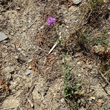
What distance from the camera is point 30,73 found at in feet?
9.28

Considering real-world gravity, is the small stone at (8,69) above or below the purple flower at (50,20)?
below

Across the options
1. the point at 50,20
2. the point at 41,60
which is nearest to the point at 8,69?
the point at 41,60

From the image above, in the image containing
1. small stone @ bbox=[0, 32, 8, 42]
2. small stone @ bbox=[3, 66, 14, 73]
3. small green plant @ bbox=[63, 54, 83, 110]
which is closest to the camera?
small green plant @ bbox=[63, 54, 83, 110]

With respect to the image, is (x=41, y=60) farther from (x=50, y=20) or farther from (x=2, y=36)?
(x=2, y=36)

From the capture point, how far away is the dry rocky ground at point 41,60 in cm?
265

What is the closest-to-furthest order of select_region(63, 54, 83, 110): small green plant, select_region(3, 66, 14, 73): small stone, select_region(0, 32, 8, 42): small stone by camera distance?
select_region(63, 54, 83, 110): small green plant
select_region(3, 66, 14, 73): small stone
select_region(0, 32, 8, 42): small stone

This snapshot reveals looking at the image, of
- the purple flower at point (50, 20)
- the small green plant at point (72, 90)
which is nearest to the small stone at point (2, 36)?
the purple flower at point (50, 20)

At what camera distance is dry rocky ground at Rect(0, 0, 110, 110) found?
2646 mm

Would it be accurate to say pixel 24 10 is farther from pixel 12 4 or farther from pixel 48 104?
pixel 48 104

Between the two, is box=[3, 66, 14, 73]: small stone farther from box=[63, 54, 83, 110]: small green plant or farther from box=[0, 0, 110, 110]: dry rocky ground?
box=[63, 54, 83, 110]: small green plant

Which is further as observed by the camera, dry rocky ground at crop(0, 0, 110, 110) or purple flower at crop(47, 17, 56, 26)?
purple flower at crop(47, 17, 56, 26)

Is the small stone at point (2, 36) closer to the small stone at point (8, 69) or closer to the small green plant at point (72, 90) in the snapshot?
the small stone at point (8, 69)

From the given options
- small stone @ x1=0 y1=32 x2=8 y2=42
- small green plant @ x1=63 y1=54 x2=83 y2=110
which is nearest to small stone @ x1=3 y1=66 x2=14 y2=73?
small stone @ x1=0 y1=32 x2=8 y2=42

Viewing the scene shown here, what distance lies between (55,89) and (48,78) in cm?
21
